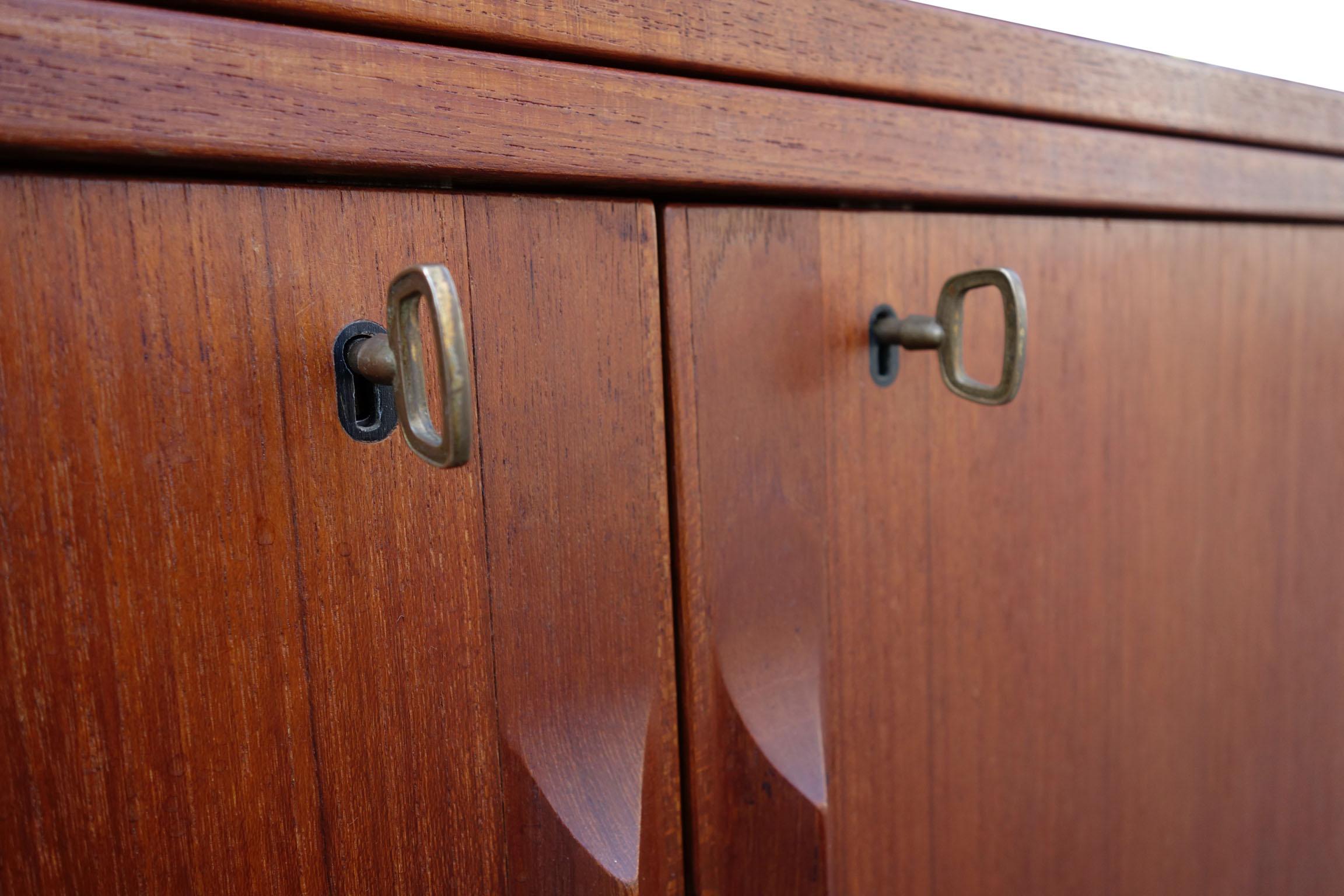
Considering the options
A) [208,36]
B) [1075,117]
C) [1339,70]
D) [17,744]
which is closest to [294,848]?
[17,744]

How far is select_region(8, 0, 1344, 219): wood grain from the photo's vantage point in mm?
168

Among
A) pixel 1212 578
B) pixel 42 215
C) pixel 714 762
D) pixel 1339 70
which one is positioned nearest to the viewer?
pixel 42 215

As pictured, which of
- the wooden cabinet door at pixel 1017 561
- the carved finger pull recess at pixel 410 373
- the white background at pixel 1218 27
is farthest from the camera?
the white background at pixel 1218 27

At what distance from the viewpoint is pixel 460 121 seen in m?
0.21

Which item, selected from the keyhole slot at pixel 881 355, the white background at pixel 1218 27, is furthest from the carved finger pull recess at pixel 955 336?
the white background at pixel 1218 27

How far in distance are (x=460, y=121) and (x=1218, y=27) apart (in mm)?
431

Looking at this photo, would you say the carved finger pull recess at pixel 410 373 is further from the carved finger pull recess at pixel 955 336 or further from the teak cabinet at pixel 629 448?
the carved finger pull recess at pixel 955 336

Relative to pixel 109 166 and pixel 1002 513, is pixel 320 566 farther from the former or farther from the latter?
pixel 1002 513

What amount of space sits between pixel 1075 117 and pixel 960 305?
105 millimetres

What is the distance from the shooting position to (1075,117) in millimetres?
328

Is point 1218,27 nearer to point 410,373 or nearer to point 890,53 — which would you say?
point 890,53

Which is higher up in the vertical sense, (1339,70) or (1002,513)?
(1339,70)

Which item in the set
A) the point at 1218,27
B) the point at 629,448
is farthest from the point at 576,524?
the point at 1218,27

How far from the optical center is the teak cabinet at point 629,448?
182 mm
